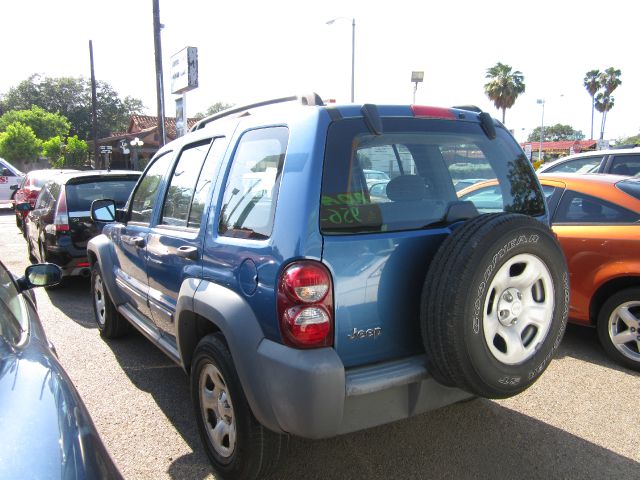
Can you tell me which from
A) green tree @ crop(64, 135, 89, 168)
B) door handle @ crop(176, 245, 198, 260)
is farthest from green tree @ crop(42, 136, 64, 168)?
door handle @ crop(176, 245, 198, 260)

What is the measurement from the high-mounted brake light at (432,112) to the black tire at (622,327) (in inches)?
97.2

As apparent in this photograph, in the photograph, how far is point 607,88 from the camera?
55406mm

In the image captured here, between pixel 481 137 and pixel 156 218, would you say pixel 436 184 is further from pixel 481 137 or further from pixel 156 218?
pixel 156 218

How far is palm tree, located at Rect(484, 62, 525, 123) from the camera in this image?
43844mm

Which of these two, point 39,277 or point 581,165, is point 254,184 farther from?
point 581,165

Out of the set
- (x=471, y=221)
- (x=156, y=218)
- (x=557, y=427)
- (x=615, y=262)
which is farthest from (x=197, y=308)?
(x=615, y=262)

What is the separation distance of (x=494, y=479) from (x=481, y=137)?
1.89 metres

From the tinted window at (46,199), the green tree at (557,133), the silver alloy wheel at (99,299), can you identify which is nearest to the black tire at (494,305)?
the silver alloy wheel at (99,299)

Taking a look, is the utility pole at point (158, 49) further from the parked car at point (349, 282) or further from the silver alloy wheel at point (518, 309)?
the silver alloy wheel at point (518, 309)

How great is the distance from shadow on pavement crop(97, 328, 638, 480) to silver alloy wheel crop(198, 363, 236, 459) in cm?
25

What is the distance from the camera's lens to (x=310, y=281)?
2172 millimetres

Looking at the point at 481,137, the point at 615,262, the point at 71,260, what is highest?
the point at 481,137

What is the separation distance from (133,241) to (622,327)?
4.05m

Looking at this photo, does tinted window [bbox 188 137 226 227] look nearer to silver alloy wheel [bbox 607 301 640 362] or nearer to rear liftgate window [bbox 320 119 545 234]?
rear liftgate window [bbox 320 119 545 234]
